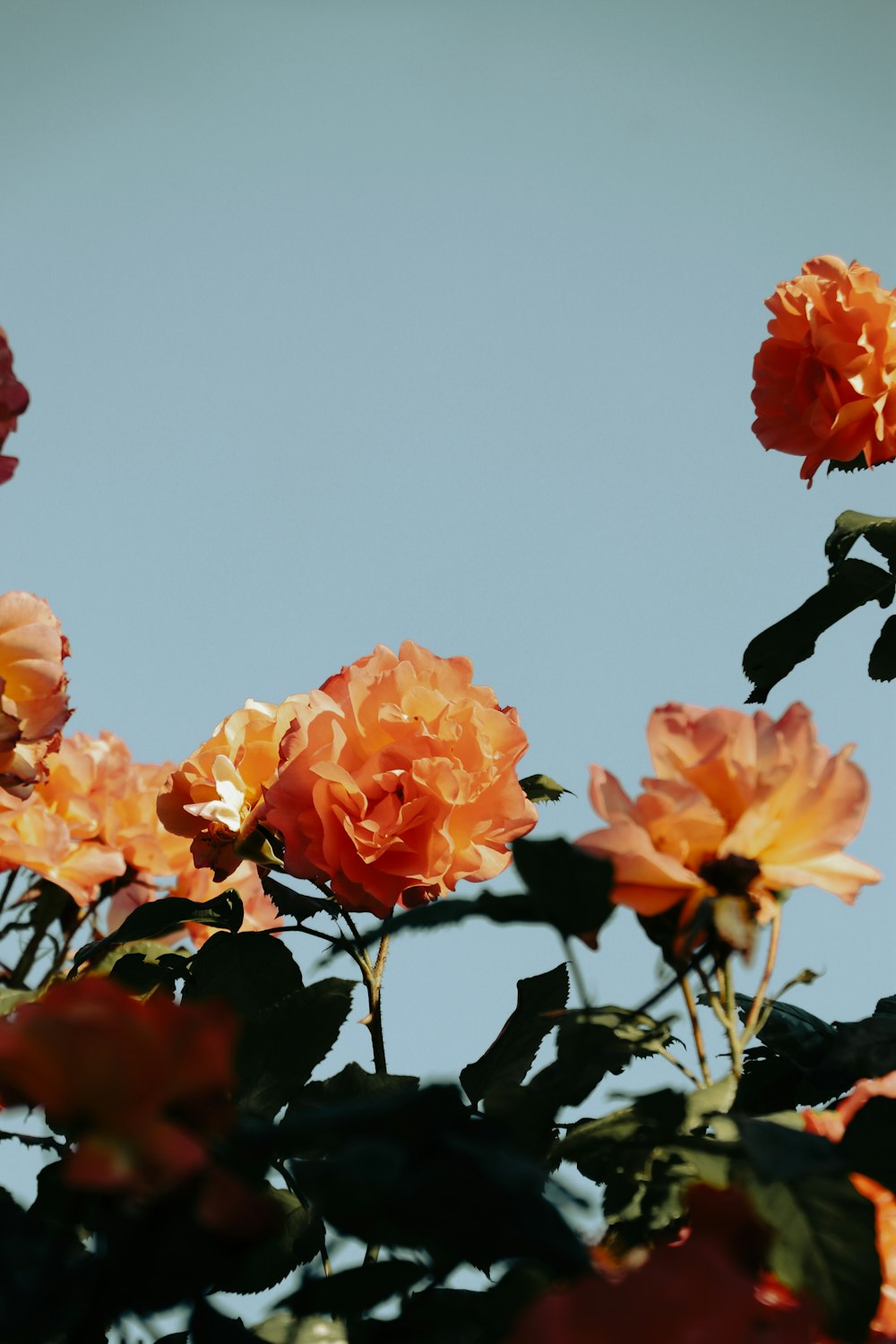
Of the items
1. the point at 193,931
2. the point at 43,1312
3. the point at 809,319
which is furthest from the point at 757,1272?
the point at 809,319

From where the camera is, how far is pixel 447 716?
105cm

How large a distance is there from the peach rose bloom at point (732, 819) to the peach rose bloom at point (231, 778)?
1.86 ft

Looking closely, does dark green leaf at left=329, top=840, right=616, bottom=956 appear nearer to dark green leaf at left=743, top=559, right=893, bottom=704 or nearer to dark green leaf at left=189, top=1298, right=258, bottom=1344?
dark green leaf at left=189, top=1298, right=258, bottom=1344

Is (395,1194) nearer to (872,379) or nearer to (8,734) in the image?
(8,734)

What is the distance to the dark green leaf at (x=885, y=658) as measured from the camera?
134 centimetres

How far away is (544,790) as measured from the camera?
4.07ft

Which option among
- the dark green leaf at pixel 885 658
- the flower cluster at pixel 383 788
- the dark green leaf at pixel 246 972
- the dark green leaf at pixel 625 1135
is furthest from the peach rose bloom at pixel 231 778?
the dark green leaf at pixel 885 658

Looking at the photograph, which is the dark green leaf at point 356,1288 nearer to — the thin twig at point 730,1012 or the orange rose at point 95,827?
the thin twig at point 730,1012

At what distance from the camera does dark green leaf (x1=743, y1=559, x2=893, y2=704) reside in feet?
4.57

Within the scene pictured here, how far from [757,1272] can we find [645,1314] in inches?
5.3

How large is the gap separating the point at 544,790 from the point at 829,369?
2.15 feet

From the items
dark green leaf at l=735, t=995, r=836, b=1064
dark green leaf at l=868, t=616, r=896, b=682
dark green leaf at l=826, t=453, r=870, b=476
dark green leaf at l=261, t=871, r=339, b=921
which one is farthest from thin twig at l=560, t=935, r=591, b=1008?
dark green leaf at l=826, t=453, r=870, b=476

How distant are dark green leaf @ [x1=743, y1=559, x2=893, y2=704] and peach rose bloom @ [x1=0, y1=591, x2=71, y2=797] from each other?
79cm

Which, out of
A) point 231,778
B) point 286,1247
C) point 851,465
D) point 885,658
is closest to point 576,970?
point 286,1247
